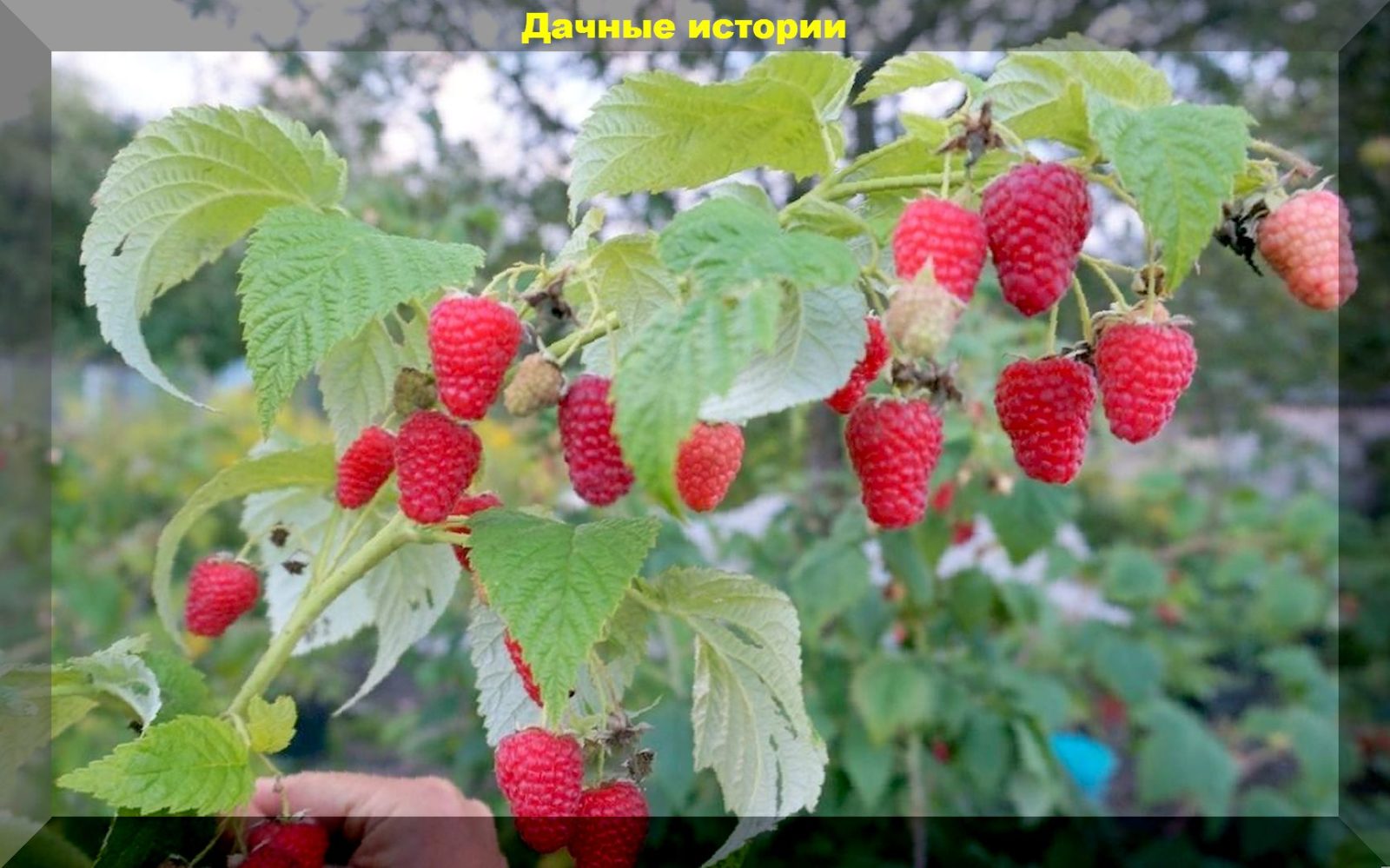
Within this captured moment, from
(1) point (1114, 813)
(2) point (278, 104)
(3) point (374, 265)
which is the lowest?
(1) point (1114, 813)

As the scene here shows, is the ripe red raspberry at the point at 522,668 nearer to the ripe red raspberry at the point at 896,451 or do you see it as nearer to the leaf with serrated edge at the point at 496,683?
the leaf with serrated edge at the point at 496,683

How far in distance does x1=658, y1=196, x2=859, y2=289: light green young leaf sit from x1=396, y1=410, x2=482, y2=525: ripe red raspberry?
14cm

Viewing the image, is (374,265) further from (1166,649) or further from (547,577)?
(1166,649)

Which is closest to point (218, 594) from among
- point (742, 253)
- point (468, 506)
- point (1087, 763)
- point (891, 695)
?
point (468, 506)

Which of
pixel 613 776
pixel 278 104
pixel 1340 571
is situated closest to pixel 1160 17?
pixel 1340 571

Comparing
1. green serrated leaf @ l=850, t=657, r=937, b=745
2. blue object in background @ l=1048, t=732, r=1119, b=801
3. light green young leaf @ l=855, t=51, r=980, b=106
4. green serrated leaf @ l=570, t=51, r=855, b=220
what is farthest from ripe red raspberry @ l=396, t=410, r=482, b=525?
blue object in background @ l=1048, t=732, r=1119, b=801

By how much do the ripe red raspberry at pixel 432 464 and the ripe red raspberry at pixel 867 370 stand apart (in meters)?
0.15

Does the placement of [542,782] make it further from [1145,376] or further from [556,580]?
[1145,376]

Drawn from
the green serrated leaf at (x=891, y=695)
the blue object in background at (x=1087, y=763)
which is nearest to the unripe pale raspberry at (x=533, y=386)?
the green serrated leaf at (x=891, y=695)

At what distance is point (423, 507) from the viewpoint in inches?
17.1

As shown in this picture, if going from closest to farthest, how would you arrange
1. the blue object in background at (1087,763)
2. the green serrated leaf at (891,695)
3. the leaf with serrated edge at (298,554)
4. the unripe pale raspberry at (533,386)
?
the unripe pale raspberry at (533,386) → the leaf with serrated edge at (298,554) → the green serrated leaf at (891,695) → the blue object in background at (1087,763)

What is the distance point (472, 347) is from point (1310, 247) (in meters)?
0.29

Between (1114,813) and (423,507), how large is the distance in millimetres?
1542

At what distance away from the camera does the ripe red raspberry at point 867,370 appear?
0.45 m
